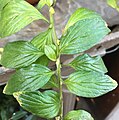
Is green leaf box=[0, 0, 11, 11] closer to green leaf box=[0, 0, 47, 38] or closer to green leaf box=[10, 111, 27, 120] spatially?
green leaf box=[0, 0, 47, 38]

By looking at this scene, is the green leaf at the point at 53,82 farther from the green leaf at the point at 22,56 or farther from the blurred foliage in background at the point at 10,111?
the blurred foliage in background at the point at 10,111

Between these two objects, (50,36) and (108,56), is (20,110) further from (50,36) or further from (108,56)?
(50,36)

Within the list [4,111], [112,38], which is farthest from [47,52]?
[4,111]

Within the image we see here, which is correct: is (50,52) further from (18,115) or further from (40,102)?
(18,115)

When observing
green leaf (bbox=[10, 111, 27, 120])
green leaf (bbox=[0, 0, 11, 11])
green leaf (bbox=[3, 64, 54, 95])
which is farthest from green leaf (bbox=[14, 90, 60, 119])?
green leaf (bbox=[10, 111, 27, 120])

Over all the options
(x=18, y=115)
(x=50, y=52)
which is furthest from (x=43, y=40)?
(x=18, y=115)

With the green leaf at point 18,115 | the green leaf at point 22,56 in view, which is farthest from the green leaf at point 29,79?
the green leaf at point 18,115
